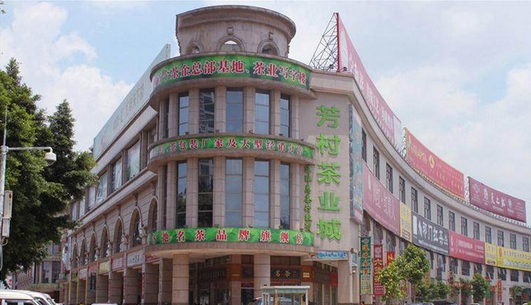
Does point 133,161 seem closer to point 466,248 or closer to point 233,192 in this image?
point 233,192

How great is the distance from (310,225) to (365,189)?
7.93 metres

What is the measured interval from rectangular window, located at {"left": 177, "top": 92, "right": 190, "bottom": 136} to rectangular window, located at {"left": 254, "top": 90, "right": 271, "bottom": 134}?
4073 millimetres

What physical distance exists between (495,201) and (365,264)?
59716 millimetres

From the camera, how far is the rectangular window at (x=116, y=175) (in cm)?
6348

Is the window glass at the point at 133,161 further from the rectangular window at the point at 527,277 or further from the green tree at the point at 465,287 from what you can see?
the rectangular window at the point at 527,277

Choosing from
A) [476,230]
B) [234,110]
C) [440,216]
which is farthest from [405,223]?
[476,230]

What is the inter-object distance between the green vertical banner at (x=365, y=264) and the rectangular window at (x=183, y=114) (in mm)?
13646

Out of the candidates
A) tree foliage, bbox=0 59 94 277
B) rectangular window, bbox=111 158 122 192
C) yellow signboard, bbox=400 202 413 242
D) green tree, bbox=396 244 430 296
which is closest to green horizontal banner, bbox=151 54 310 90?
tree foliage, bbox=0 59 94 277

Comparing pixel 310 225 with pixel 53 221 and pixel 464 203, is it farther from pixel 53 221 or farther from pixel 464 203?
pixel 464 203

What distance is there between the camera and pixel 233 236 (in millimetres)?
40125

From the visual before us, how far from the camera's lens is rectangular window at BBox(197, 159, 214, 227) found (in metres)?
41.4

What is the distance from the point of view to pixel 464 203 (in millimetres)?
87438

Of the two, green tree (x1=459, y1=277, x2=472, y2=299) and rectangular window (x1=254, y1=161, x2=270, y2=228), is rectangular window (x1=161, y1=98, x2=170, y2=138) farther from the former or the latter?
green tree (x1=459, y1=277, x2=472, y2=299)

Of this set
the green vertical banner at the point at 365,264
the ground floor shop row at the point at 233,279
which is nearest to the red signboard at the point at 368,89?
the green vertical banner at the point at 365,264
